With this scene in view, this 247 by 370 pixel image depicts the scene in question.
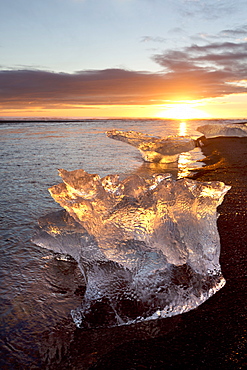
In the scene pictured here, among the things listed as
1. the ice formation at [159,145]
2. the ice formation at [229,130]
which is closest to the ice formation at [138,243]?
the ice formation at [159,145]

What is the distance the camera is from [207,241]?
9.23 feet

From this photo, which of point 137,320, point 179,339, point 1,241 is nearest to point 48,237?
point 1,241

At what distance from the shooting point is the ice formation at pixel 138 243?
236 cm

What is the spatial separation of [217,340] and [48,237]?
76.4 inches

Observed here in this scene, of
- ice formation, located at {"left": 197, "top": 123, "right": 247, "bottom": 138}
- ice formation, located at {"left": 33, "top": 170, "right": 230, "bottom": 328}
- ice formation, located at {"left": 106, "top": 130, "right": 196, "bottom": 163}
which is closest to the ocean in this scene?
ice formation, located at {"left": 33, "top": 170, "right": 230, "bottom": 328}

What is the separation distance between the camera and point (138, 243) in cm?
276

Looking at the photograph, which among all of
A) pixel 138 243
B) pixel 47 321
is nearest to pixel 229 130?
pixel 138 243

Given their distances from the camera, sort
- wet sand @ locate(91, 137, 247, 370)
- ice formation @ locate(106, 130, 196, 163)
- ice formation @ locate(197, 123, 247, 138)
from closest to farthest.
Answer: wet sand @ locate(91, 137, 247, 370)
ice formation @ locate(106, 130, 196, 163)
ice formation @ locate(197, 123, 247, 138)

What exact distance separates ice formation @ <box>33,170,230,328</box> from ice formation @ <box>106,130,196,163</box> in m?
6.92

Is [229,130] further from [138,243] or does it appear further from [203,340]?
[203,340]

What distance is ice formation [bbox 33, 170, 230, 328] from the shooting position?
236 cm

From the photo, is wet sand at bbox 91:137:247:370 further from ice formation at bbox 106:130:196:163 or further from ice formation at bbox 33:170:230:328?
ice formation at bbox 106:130:196:163

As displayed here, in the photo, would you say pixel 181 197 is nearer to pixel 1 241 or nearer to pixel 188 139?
pixel 1 241

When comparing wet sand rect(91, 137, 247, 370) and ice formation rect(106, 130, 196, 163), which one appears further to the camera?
ice formation rect(106, 130, 196, 163)
